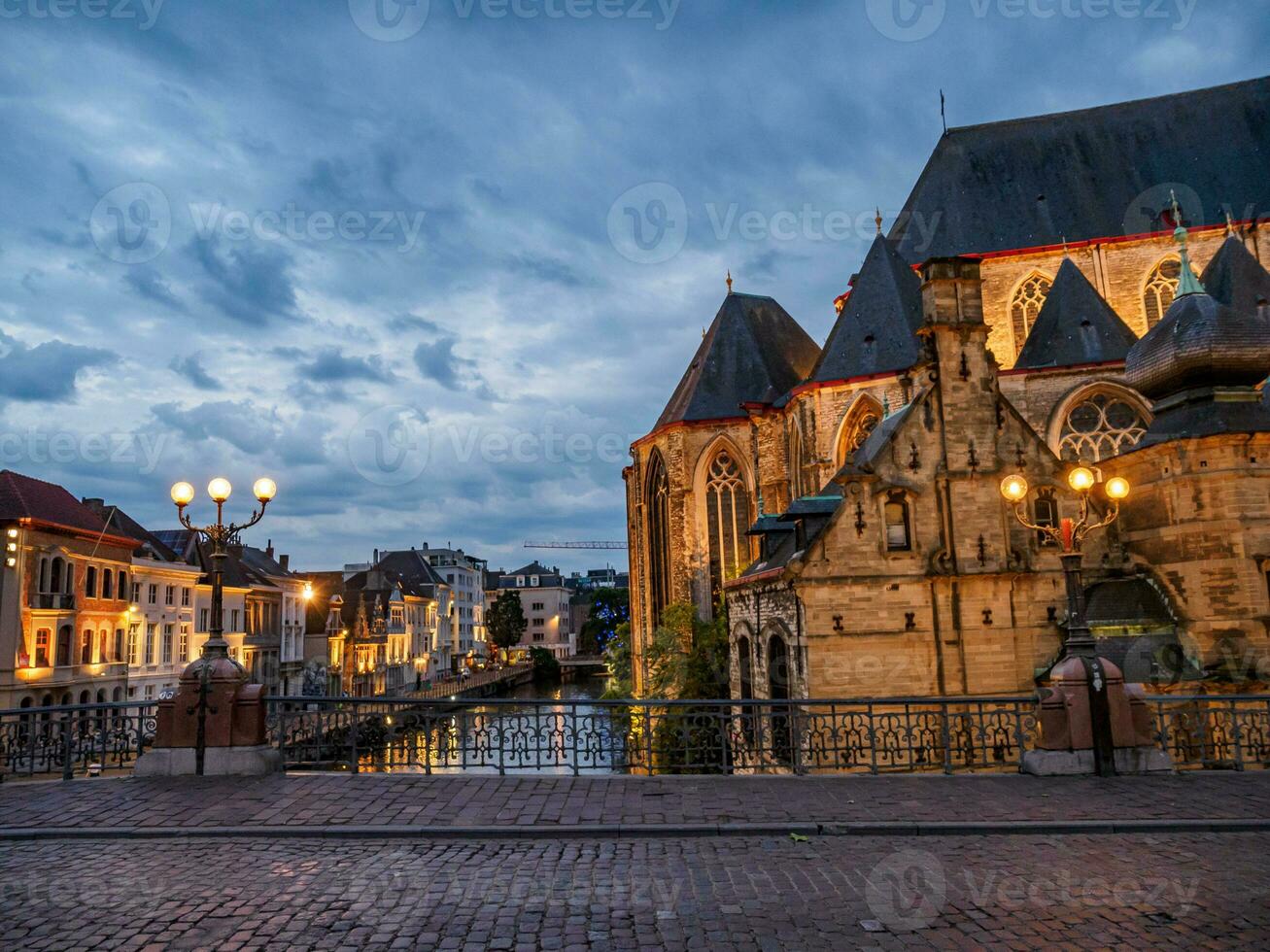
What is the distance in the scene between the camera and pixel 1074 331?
29469 millimetres

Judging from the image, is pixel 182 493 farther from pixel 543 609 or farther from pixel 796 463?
pixel 543 609

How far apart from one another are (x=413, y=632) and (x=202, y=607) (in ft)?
120

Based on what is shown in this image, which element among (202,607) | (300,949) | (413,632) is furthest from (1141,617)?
(413,632)

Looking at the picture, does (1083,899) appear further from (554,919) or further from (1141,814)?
(554,919)

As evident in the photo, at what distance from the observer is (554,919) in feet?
20.2

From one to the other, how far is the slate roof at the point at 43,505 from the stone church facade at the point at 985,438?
2364 centimetres

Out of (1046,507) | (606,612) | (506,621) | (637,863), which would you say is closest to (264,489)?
(637,863)

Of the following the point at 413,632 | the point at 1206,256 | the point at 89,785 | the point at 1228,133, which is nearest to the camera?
the point at 89,785

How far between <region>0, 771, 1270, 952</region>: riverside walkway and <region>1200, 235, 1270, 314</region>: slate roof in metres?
22.3

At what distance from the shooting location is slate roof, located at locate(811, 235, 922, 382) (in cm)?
3066

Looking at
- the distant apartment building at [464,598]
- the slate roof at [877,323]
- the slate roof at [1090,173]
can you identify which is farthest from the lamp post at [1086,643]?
the distant apartment building at [464,598]

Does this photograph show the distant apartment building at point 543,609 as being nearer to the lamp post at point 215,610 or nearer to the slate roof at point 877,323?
the slate roof at point 877,323

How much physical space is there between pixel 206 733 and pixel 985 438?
54.6ft

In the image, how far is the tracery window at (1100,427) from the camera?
92.3ft
